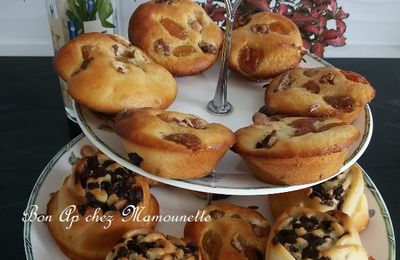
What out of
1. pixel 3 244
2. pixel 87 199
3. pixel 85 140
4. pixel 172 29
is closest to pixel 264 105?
pixel 172 29

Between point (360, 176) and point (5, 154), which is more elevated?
point (360, 176)

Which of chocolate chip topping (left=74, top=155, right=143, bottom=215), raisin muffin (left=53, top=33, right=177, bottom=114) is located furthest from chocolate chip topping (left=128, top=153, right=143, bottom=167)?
chocolate chip topping (left=74, top=155, right=143, bottom=215)

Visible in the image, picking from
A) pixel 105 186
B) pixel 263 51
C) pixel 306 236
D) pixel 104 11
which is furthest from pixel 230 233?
pixel 104 11

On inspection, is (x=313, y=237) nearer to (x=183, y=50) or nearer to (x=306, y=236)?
(x=306, y=236)

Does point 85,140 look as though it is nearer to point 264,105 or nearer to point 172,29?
point 172,29

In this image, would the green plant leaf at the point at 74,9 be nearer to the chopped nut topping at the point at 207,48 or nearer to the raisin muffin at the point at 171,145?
the chopped nut topping at the point at 207,48

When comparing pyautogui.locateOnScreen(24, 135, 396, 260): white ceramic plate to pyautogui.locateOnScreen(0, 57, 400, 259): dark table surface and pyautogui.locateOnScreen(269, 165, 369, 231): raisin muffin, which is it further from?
pyautogui.locateOnScreen(0, 57, 400, 259): dark table surface
